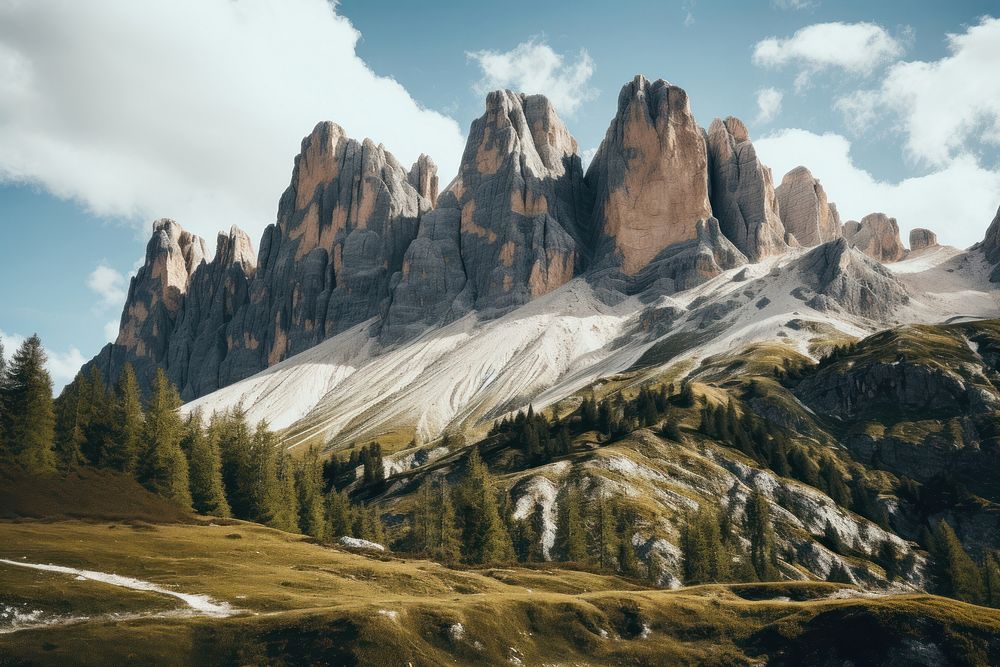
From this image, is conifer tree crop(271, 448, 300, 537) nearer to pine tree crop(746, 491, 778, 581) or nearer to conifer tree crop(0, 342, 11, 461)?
conifer tree crop(0, 342, 11, 461)

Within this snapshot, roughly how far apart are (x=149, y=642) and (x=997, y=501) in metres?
158

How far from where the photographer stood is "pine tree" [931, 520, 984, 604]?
11088 centimetres

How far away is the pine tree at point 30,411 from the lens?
256 feet

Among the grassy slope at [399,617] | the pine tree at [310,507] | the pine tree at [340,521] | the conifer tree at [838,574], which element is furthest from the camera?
the conifer tree at [838,574]

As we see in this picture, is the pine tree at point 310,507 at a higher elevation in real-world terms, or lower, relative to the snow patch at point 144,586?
higher

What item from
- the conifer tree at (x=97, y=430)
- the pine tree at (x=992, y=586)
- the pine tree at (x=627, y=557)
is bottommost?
the pine tree at (x=992, y=586)

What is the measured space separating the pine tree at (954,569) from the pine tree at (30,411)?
11891cm

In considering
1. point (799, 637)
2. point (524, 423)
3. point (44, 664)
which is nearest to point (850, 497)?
point (524, 423)

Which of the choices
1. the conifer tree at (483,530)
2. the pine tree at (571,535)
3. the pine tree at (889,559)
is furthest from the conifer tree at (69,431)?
the pine tree at (889,559)

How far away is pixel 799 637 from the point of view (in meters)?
57.2

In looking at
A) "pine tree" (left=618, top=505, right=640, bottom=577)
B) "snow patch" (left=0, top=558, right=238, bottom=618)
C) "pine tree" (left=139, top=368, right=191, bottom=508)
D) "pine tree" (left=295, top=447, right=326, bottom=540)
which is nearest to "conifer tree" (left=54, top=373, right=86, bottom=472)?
"pine tree" (left=139, top=368, right=191, bottom=508)

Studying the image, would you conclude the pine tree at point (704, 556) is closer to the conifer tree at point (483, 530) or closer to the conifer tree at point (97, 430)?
the conifer tree at point (483, 530)

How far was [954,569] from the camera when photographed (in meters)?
118

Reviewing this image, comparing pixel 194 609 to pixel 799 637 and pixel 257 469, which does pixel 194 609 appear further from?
pixel 257 469
